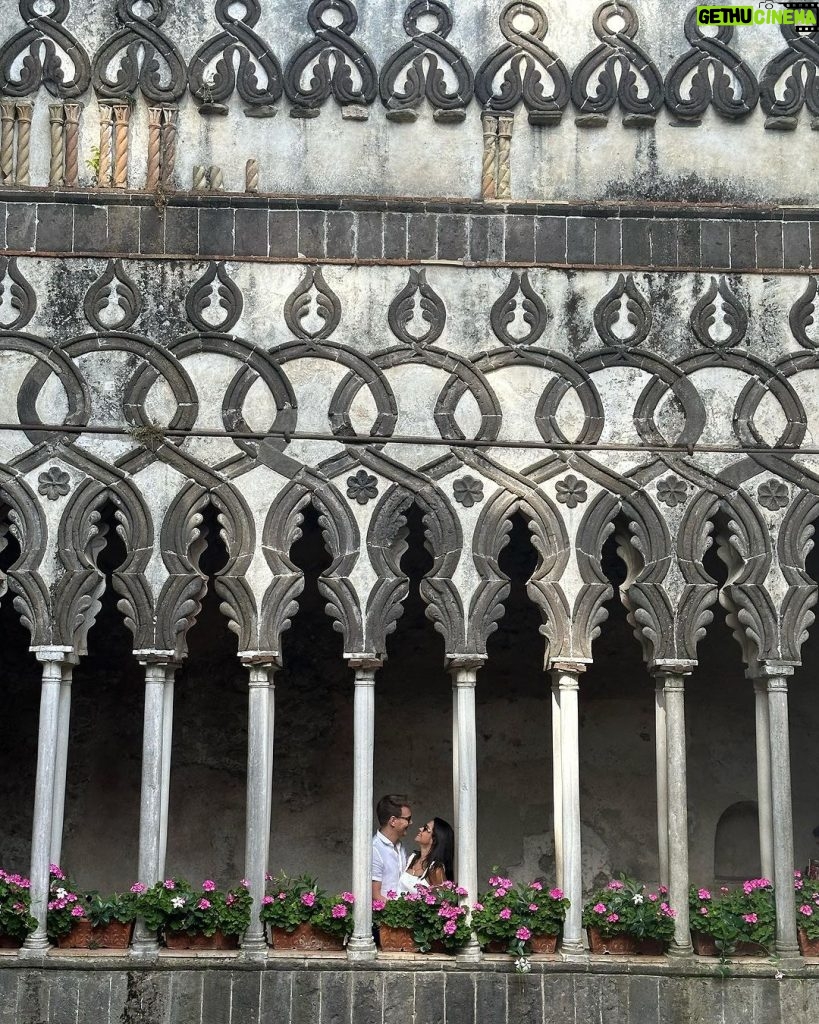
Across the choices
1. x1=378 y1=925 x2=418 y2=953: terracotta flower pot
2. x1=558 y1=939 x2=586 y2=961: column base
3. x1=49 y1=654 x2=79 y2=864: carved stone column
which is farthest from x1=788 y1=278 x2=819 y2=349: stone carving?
x1=49 y1=654 x2=79 y2=864: carved stone column

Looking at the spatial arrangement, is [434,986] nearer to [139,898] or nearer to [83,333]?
[139,898]

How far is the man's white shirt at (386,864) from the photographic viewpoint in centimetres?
1258

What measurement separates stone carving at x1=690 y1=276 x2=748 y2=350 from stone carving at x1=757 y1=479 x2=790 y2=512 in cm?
107

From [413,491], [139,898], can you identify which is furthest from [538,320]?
[139,898]

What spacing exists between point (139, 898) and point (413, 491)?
11.3 ft

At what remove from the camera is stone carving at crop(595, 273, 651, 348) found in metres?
12.9

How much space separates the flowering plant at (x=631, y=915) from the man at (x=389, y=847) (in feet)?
4.63

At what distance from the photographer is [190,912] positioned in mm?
12031

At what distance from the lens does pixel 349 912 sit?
39.8ft

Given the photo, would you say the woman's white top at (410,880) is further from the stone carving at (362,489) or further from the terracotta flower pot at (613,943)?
the stone carving at (362,489)

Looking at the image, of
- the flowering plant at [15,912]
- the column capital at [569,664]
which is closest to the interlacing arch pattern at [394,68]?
the column capital at [569,664]

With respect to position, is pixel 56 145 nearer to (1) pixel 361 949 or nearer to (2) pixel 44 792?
(2) pixel 44 792

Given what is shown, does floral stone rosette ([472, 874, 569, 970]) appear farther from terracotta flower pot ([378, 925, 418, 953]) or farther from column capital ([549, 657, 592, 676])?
column capital ([549, 657, 592, 676])

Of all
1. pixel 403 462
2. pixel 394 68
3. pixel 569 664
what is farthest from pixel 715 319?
pixel 394 68
